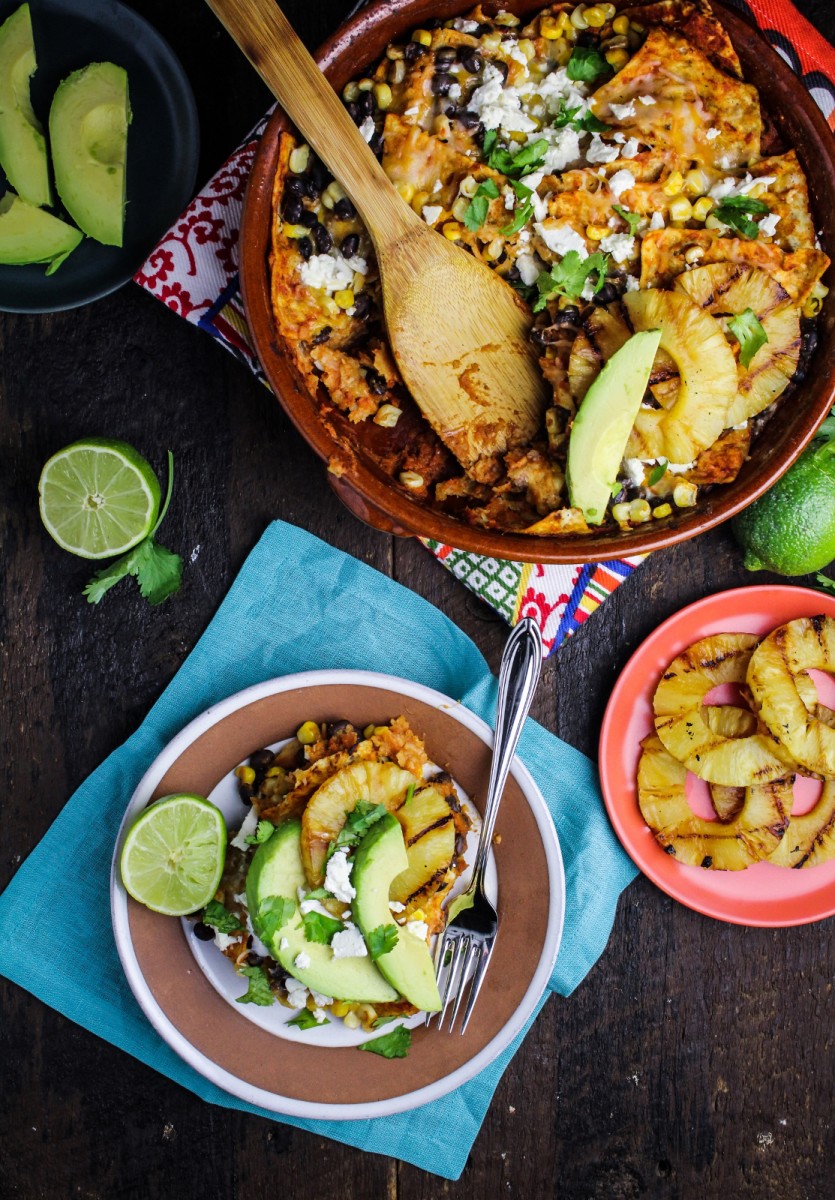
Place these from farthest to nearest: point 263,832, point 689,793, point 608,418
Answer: point 689,793 → point 263,832 → point 608,418

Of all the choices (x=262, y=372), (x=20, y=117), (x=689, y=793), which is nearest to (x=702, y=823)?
(x=689, y=793)

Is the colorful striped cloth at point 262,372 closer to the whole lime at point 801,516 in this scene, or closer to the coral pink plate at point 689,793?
the coral pink plate at point 689,793

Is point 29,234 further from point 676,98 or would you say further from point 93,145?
point 676,98

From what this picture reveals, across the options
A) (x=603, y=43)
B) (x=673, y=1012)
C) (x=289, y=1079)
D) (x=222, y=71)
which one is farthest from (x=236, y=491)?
(x=673, y=1012)

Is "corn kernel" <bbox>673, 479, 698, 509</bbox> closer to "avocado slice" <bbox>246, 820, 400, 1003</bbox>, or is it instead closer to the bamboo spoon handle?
the bamboo spoon handle

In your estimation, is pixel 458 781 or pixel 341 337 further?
pixel 458 781

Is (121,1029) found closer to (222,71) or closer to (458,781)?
(458,781)
